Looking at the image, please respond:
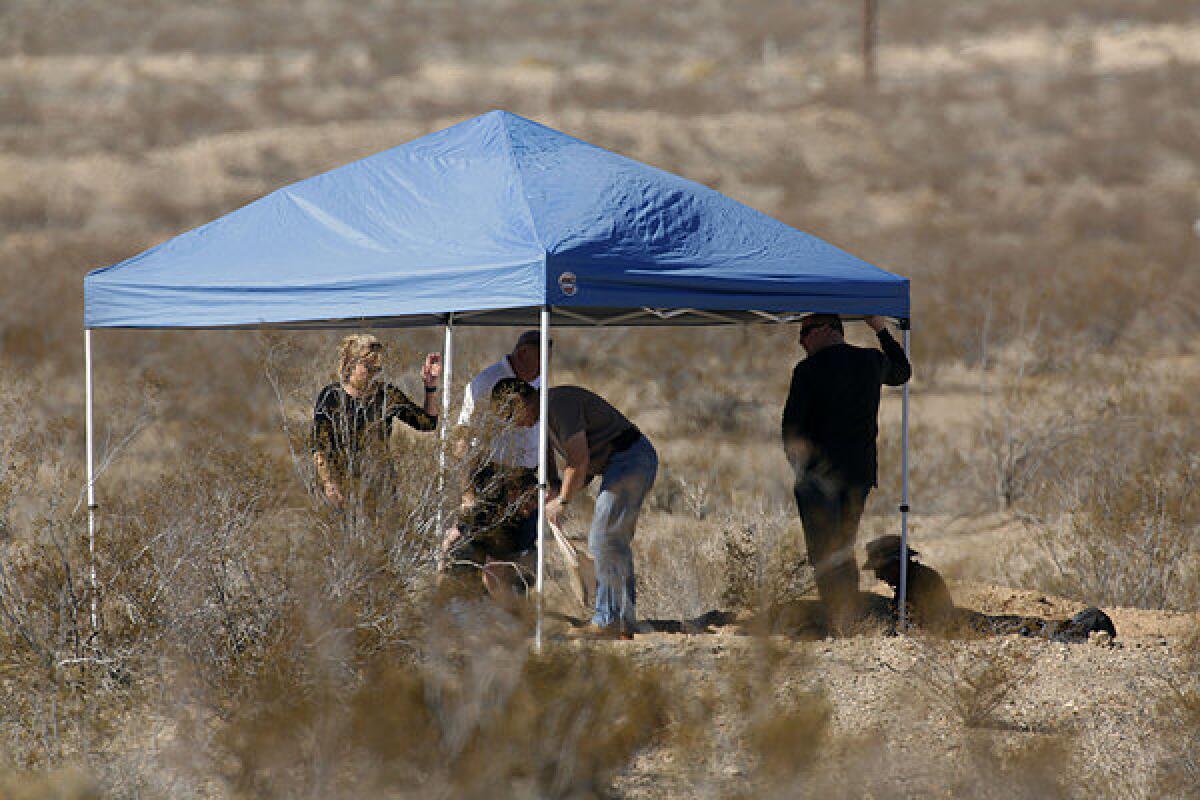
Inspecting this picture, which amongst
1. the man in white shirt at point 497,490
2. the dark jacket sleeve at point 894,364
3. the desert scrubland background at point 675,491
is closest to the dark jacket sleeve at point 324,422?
the desert scrubland background at point 675,491

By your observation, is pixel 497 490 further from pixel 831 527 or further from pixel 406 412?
pixel 831 527

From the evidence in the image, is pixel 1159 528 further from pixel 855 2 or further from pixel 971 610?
pixel 855 2

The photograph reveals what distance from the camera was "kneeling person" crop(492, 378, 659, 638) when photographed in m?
6.85

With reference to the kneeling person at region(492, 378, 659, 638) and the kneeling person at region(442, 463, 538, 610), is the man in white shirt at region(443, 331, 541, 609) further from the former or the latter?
the kneeling person at region(492, 378, 659, 638)

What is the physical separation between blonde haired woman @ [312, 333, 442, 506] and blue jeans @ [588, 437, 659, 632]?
0.93 meters

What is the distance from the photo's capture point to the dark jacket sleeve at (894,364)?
7.48m

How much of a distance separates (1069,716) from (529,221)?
10.1 feet

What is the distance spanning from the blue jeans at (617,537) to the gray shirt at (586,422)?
0.10 metres

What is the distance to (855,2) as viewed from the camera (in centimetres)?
5481

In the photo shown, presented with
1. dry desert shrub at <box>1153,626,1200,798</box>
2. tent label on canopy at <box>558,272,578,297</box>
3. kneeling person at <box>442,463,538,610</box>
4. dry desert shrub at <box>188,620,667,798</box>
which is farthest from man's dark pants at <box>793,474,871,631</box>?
dry desert shrub at <box>188,620,667,798</box>

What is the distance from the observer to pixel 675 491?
12.8 meters

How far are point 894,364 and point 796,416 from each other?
1.99ft

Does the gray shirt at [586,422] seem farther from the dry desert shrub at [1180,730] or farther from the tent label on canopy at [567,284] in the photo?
the dry desert shrub at [1180,730]

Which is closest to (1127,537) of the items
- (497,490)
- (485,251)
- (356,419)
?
(497,490)
